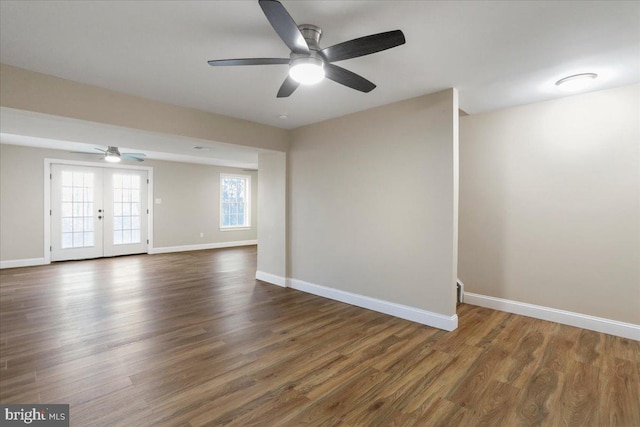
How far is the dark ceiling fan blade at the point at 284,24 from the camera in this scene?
1439 millimetres

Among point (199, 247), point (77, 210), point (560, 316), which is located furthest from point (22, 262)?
point (560, 316)

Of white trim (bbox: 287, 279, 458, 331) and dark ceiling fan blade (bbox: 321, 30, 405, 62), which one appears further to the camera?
white trim (bbox: 287, 279, 458, 331)

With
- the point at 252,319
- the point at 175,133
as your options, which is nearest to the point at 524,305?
the point at 252,319

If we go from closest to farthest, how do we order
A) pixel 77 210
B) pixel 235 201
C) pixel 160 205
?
pixel 77 210 < pixel 160 205 < pixel 235 201

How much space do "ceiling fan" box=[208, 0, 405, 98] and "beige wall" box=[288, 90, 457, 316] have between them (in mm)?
1293

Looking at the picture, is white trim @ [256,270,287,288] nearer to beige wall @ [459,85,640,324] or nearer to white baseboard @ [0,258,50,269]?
beige wall @ [459,85,640,324]

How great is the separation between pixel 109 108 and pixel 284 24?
249cm

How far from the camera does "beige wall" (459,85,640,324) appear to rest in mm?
2965

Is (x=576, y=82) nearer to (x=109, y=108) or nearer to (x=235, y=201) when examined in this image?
(x=109, y=108)

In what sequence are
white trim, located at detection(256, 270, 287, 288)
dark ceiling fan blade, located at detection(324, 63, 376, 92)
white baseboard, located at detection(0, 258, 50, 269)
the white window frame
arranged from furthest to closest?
the white window frame
white baseboard, located at detection(0, 258, 50, 269)
white trim, located at detection(256, 270, 287, 288)
dark ceiling fan blade, located at detection(324, 63, 376, 92)

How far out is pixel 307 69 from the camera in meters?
2.01

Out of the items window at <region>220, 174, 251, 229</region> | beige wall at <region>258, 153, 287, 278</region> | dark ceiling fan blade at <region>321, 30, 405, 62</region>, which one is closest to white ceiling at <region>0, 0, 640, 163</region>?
dark ceiling fan blade at <region>321, 30, 405, 62</region>

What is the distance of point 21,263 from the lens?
240 inches

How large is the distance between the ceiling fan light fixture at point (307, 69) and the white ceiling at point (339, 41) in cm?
26
